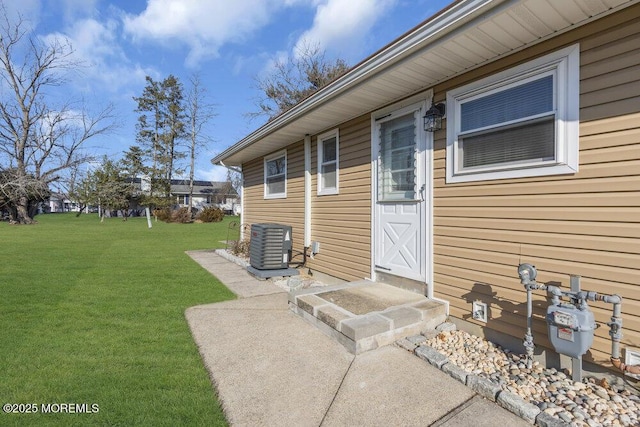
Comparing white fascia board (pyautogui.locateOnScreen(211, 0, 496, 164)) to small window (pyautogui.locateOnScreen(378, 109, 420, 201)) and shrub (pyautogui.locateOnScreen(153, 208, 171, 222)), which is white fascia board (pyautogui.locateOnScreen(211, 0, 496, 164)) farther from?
shrub (pyautogui.locateOnScreen(153, 208, 171, 222))

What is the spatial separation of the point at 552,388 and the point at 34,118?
2977 centimetres

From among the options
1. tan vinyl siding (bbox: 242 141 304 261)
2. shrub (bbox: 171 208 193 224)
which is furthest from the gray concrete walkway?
shrub (bbox: 171 208 193 224)

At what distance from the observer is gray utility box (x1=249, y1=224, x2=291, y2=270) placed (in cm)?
579

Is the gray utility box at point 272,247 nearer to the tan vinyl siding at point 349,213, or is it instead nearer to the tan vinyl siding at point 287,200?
the tan vinyl siding at point 287,200

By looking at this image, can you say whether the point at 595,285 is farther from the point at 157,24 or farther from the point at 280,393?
the point at 157,24

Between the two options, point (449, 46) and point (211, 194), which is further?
point (211, 194)

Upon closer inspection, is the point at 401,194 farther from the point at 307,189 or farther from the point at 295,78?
the point at 295,78

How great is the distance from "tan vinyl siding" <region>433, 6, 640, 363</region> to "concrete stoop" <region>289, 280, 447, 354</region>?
0.49 meters

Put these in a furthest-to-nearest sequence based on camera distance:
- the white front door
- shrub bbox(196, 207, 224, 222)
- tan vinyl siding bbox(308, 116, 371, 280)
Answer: shrub bbox(196, 207, 224, 222) → tan vinyl siding bbox(308, 116, 371, 280) → the white front door

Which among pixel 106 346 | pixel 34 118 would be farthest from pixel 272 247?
pixel 34 118

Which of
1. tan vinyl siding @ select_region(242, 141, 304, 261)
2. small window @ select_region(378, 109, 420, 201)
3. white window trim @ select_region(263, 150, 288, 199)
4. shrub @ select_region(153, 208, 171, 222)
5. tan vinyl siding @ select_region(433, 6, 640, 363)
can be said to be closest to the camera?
tan vinyl siding @ select_region(433, 6, 640, 363)

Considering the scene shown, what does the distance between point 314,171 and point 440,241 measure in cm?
291

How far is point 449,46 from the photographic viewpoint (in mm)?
2695

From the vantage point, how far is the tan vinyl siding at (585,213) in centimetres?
214
